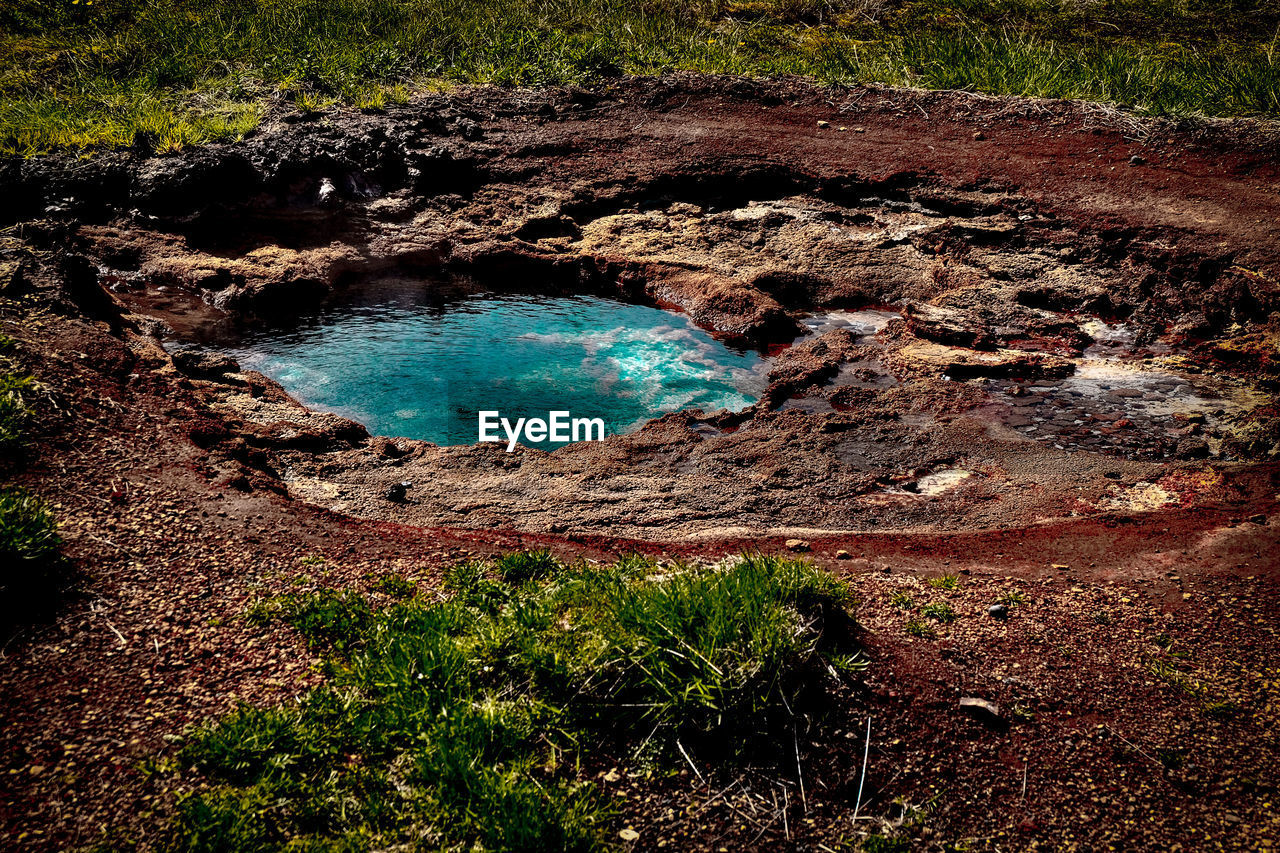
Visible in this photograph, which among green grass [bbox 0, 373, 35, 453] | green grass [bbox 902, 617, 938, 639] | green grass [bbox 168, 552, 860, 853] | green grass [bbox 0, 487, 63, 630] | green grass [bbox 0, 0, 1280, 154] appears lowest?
green grass [bbox 902, 617, 938, 639]

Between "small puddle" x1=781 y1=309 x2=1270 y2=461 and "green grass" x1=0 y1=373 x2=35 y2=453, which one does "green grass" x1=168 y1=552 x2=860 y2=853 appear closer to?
"green grass" x1=0 y1=373 x2=35 y2=453

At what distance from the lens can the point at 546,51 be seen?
12188 millimetres

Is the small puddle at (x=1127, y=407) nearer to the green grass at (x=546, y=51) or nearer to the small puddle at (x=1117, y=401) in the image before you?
the small puddle at (x=1117, y=401)

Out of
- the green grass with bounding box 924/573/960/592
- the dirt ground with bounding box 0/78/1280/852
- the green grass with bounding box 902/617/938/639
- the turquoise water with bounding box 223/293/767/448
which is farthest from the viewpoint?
the turquoise water with bounding box 223/293/767/448

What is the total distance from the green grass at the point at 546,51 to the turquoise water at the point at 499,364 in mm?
4183

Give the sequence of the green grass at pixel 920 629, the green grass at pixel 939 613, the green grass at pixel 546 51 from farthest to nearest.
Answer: the green grass at pixel 546 51
the green grass at pixel 939 613
the green grass at pixel 920 629

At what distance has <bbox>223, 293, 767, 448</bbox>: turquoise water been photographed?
21.6 ft

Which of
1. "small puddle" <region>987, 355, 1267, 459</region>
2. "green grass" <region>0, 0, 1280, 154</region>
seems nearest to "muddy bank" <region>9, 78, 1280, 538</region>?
"small puddle" <region>987, 355, 1267, 459</region>

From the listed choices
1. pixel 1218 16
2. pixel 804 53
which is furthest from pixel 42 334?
pixel 1218 16

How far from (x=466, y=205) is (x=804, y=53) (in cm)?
683

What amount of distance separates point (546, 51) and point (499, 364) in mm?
7305

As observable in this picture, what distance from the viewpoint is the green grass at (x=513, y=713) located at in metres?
2.34

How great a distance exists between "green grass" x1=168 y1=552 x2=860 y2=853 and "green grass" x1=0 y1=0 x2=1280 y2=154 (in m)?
9.21

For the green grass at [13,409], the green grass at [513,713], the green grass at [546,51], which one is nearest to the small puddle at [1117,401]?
the green grass at [513,713]
